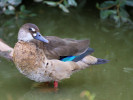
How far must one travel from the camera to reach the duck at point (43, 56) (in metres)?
4.48

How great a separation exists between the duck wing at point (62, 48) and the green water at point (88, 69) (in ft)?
1.62

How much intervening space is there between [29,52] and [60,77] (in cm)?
58

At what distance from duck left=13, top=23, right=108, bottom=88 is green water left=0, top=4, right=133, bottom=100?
0.27 m

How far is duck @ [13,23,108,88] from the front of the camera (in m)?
4.48

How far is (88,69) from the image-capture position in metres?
5.43

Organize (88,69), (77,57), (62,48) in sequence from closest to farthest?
(62,48), (77,57), (88,69)

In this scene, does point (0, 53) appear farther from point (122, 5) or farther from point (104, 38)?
point (122, 5)

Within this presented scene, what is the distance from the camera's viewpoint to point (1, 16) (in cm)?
761

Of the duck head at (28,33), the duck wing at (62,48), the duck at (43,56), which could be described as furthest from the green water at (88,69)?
the duck head at (28,33)

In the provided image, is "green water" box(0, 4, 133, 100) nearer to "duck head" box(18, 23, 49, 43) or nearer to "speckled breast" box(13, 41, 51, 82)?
"speckled breast" box(13, 41, 51, 82)

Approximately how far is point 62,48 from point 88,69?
854 mm

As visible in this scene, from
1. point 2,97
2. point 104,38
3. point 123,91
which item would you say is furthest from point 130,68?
point 2,97

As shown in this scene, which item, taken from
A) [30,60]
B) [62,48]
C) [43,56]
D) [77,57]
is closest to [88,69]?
[77,57]

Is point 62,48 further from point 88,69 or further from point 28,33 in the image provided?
point 88,69
